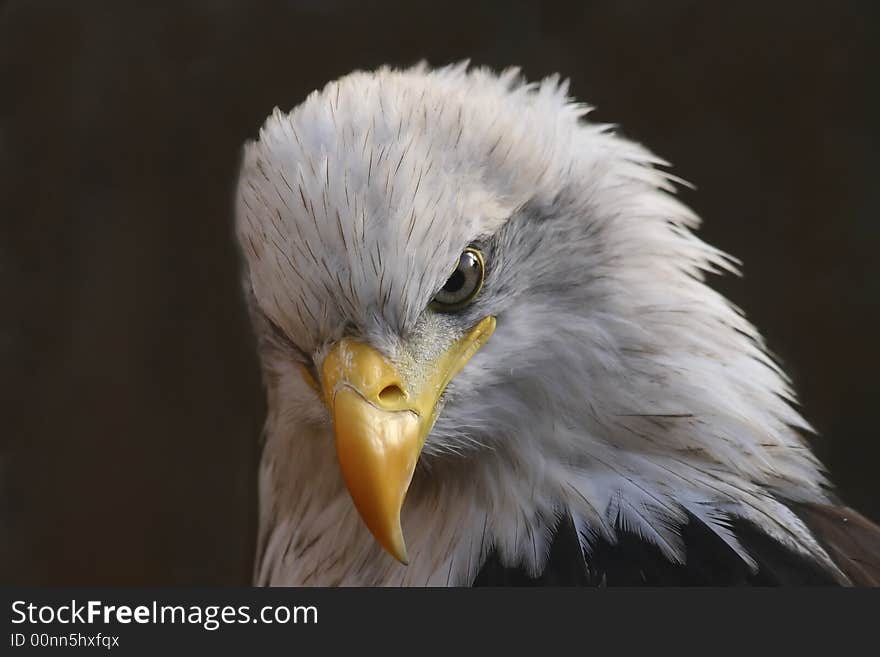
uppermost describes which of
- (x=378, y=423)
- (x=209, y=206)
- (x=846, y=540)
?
(x=209, y=206)

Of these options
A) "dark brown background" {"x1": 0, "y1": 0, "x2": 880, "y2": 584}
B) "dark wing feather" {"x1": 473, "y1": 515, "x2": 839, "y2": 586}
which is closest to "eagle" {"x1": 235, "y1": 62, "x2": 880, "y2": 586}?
"dark wing feather" {"x1": 473, "y1": 515, "x2": 839, "y2": 586}

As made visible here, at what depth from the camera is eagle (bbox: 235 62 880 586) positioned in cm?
93

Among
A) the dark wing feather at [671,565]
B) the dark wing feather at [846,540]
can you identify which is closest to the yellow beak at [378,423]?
the dark wing feather at [671,565]

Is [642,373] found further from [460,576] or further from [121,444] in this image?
[121,444]

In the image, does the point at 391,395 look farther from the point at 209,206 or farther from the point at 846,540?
the point at 209,206

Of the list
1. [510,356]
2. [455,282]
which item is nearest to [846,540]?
[510,356]

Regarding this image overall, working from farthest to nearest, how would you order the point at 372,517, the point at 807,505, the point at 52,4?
the point at 52,4 → the point at 807,505 → the point at 372,517

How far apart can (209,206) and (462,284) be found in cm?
149

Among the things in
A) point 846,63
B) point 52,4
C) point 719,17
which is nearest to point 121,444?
point 52,4

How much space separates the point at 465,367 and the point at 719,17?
1.20 metres

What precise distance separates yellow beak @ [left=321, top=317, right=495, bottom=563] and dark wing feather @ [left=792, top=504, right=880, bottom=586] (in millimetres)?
503

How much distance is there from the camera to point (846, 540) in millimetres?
1112

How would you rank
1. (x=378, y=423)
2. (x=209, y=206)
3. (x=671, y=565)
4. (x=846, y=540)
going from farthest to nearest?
(x=209, y=206) < (x=846, y=540) < (x=671, y=565) < (x=378, y=423)

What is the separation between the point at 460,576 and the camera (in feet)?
3.46
